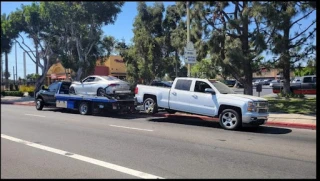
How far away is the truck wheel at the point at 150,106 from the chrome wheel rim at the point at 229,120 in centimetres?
305

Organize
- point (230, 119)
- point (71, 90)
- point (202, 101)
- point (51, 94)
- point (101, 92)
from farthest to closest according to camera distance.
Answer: point (51, 94)
point (71, 90)
point (101, 92)
point (202, 101)
point (230, 119)

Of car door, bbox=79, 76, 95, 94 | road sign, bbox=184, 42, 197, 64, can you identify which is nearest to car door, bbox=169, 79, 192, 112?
road sign, bbox=184, 42, 197, 64

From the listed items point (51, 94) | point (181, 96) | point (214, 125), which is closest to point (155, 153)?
point (181, 96)

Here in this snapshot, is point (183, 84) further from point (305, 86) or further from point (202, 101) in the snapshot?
point (305, 86)

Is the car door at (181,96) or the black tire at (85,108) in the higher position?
the car door at (181,96)

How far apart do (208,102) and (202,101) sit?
0.81ft

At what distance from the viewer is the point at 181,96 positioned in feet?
40.5

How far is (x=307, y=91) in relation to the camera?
1090 inches

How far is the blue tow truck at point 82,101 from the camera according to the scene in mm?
14766

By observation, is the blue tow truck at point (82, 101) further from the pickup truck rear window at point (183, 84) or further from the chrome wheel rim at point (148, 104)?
the pickup truck rear window at point (183, 84)

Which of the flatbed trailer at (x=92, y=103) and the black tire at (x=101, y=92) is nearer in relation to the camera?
the flatbed trailer at (x=92, y=103)

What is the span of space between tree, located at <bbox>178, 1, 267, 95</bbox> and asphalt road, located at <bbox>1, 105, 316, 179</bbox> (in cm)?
609

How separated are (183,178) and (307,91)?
25.4 m

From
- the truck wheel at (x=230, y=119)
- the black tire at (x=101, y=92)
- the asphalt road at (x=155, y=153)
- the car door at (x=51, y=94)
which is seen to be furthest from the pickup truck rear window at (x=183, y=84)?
the car door at (x=51, y=94)
